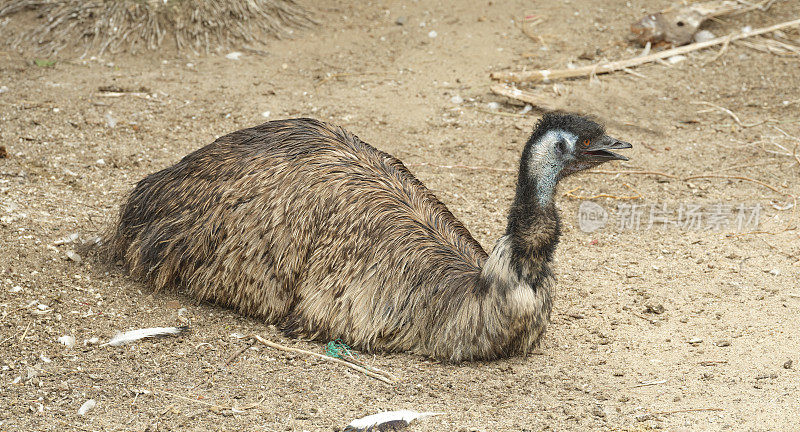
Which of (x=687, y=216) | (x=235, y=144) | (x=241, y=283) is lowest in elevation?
(x=687, y=216)

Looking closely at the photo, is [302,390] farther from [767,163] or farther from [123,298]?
[767,163]

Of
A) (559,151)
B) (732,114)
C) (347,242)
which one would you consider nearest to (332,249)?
(347,242)

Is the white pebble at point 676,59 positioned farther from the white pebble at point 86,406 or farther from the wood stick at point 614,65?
the white pebble at point 86,406

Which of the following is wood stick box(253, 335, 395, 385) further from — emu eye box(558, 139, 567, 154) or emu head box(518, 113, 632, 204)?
emu eye box(558, 139, 567, 154)

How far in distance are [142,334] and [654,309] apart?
3.17m

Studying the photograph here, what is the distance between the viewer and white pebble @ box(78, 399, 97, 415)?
4368mm

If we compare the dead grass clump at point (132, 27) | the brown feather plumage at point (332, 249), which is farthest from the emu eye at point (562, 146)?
the dead grass clump at point (132, 27)

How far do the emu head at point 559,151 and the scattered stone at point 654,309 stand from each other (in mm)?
1409

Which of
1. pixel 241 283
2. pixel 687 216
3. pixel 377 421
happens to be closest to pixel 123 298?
pixel 241 283

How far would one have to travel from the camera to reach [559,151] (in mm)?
4637

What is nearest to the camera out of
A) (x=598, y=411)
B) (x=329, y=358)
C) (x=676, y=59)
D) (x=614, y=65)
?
(x=598, y=411)

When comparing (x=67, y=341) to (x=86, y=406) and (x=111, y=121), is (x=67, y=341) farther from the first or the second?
(x=111, y=121)

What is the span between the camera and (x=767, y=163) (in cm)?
770

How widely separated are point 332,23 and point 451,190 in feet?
13.4
